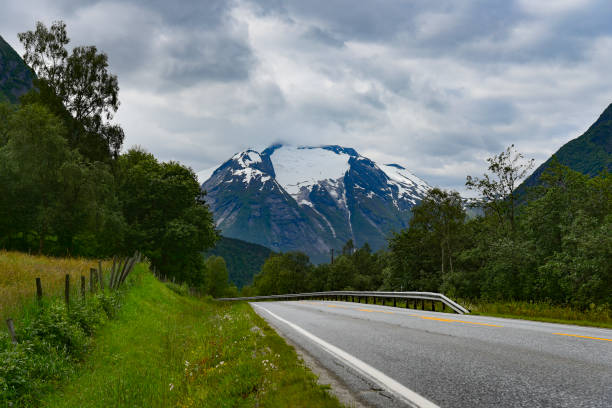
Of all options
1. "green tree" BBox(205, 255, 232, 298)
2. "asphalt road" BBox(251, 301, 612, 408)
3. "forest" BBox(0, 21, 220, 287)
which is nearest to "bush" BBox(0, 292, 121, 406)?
"asphalt road" BBox(251, 301, 612, 408)

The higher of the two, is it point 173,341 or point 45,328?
point 45,328

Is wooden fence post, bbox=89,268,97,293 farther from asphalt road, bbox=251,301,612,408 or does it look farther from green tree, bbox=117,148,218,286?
green tree, bbox=117,148,218,286

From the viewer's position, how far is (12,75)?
554ft

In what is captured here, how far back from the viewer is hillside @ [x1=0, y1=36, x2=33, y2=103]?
526 ft

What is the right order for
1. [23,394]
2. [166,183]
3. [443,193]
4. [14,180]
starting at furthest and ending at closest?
1. [443,193]
2. [166,183]
3. [14,180]
4. [23,394]

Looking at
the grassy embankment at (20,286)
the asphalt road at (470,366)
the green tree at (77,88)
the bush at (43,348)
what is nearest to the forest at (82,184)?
the green tree at (77,88)

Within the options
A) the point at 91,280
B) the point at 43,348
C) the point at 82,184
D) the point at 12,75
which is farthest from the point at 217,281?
the point at 12,75

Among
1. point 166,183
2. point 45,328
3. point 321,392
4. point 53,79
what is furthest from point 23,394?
point 53,79

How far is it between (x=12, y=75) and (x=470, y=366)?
211 metres

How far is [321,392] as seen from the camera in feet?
14.7

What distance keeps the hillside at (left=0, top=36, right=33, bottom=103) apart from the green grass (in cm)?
A: 18274

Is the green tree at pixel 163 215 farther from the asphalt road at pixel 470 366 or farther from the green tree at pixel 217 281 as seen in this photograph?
the green tree at pixel 217 281

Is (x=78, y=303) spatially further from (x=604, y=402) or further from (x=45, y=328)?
(x=604, y=402)

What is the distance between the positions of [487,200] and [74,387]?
38.0 metres
